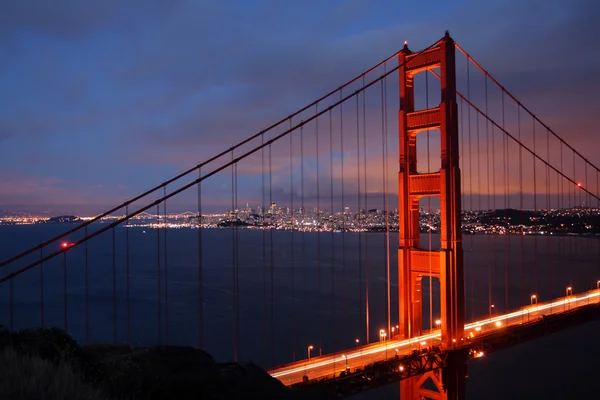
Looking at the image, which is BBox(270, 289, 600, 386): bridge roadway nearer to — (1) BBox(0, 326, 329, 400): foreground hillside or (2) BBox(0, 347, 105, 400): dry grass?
(1) BBox(0, 326, 329, 400): foreground hillside

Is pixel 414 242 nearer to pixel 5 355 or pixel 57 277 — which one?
pixel 5 355

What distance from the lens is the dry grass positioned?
11.7 ft

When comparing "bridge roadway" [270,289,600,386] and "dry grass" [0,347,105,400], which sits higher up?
"dry grass" [0,347,105,400]

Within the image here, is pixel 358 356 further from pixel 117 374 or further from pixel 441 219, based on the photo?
pixel 117 374

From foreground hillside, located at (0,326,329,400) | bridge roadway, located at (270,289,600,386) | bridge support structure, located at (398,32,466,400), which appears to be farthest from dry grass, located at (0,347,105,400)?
bridge support structure, located at (398,32,466,400)

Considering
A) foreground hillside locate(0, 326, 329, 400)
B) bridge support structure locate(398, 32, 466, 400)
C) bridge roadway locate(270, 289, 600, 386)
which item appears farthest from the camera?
bridge support structure locate(398, 32, 466, 400)

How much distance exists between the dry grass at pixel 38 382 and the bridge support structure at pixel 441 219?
982cm

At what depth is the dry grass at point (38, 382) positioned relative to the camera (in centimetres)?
355

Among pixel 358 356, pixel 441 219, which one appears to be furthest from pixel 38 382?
pixel 441 219

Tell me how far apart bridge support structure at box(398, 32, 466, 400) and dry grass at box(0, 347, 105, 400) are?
9818 mm

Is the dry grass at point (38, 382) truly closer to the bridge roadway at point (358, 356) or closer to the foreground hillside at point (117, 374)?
the foreground hillside at point (117, 374)

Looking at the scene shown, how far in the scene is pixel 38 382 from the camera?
3.73 m

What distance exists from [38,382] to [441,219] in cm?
1073

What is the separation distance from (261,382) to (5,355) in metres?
2.53
